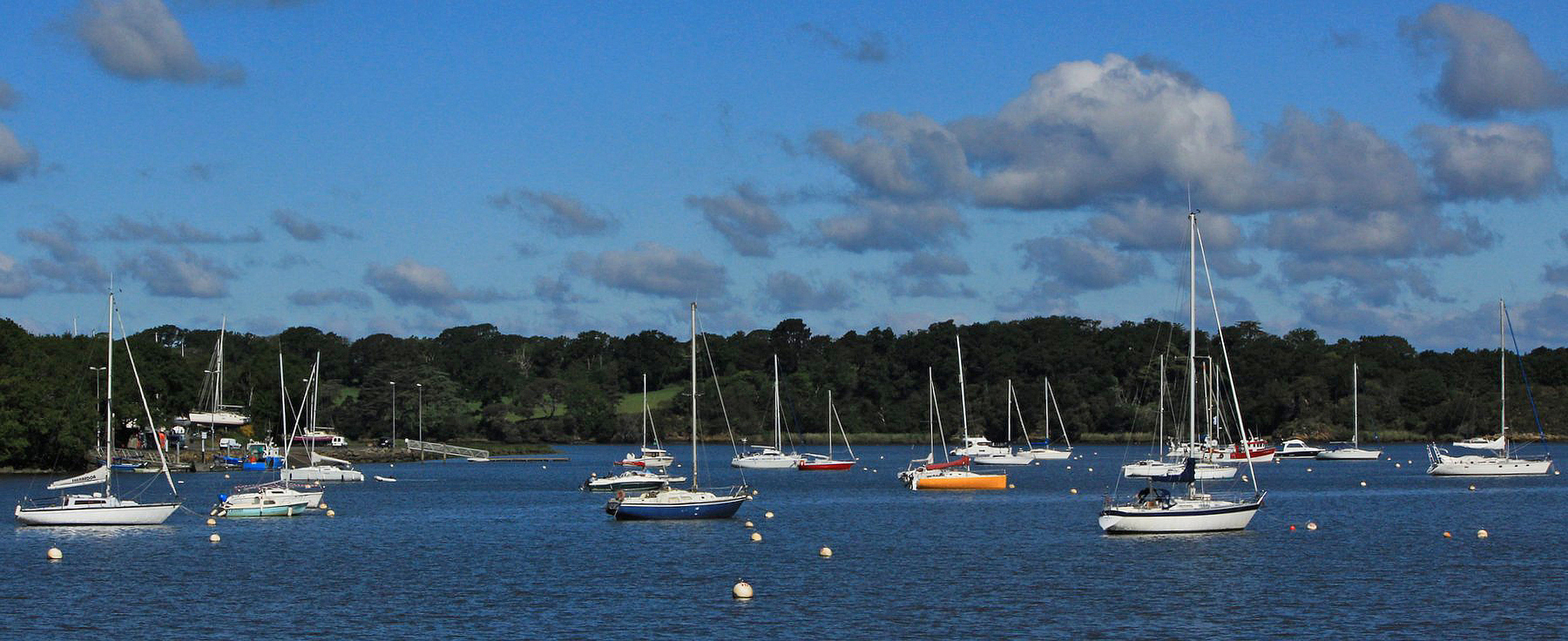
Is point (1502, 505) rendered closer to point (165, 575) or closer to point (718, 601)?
point (718, 601)

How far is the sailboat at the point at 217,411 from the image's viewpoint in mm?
160625

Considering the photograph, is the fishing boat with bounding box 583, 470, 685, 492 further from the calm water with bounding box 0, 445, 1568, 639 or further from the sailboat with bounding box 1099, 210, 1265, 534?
the sailboat with bounding box 1099, 210, 1265, 534

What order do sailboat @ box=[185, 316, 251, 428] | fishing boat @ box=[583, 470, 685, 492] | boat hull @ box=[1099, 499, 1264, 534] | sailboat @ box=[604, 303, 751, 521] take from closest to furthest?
boat hull @ box=[1099, 499, 1264, 534] → sailboat @ box=[604, 303, 751, 521] → fishing boat @ box=[583, 470, 685, 492] → sailboat @ box=[185, 316, 251, 428]

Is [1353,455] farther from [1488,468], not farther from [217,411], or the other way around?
[217,411]

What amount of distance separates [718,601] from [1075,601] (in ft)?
35.1

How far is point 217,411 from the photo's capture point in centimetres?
16200

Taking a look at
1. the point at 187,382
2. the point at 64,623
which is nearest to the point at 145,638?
the point at 64,623

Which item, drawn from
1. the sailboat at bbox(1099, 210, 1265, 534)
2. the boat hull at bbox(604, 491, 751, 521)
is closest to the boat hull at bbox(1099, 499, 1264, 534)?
the sailboat at bbox(1099, 210, 1265, 534)

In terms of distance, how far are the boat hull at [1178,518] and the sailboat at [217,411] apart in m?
114

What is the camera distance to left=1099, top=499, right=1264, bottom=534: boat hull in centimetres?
6384

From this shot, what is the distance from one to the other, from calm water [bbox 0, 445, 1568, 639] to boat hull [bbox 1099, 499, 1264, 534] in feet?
2.09

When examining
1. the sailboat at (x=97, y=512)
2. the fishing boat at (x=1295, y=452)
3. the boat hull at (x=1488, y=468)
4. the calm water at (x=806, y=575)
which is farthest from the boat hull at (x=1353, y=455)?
the sailboat at (x=97, y=512)

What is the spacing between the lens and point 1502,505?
8869cm

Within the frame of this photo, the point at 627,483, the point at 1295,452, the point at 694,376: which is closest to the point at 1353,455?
the point at 1295,452
